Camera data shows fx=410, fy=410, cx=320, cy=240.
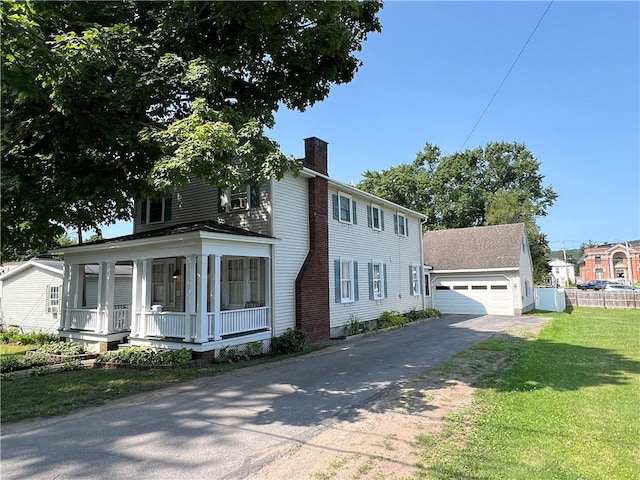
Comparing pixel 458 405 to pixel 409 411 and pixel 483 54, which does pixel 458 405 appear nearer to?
pixel 409 411

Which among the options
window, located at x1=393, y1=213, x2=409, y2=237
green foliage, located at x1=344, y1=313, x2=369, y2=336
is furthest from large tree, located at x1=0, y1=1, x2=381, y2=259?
window, located at x1=393, y1=213, x2=409, y2=237

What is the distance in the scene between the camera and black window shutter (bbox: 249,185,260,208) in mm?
13969

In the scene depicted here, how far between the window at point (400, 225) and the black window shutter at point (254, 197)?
10.5m

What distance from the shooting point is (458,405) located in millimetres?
6996

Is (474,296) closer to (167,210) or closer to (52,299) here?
(167,210)

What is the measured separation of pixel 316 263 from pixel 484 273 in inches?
623

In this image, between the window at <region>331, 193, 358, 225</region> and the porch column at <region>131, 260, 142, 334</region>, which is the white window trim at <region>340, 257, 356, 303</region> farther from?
the porch column at <region>131, 260, 142, 334</region>

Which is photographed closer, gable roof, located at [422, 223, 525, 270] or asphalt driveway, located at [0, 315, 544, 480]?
asphalt driveway, located at [0, 315, 544, 480]

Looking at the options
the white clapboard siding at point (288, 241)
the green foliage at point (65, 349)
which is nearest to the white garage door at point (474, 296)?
the white clapboard siding at point (288, 241)

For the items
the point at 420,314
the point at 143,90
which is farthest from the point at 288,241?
the point at 420,314

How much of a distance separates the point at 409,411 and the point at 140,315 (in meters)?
9.06

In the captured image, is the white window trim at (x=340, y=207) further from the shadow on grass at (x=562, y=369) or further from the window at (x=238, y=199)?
the shadow on grass at (x=562, y=369)

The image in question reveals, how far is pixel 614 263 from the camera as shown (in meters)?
85.1

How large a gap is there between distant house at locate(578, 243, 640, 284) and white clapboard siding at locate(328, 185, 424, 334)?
74.5 metres
